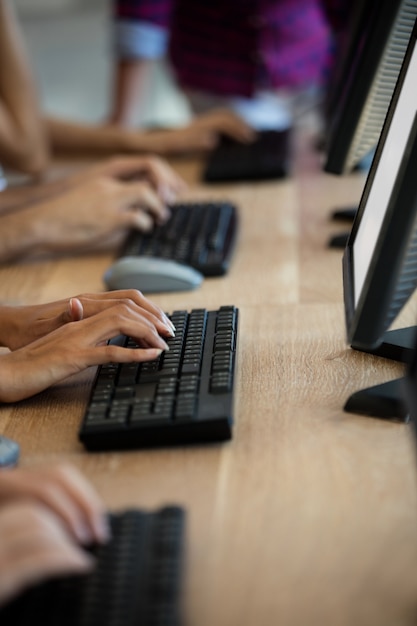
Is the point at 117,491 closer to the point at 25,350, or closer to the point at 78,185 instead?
the point at 25,350

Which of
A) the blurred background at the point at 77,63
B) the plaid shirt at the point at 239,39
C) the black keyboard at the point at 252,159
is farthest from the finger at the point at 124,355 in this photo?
the blurred background at the point at 77,63

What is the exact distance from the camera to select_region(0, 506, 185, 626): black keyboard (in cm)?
70

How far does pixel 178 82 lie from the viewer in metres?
2.72

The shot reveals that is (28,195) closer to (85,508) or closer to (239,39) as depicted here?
(239,39)

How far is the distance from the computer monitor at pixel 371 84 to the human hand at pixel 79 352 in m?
0.57

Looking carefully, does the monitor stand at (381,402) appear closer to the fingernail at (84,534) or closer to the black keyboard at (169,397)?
the black keyboard at (169,397)

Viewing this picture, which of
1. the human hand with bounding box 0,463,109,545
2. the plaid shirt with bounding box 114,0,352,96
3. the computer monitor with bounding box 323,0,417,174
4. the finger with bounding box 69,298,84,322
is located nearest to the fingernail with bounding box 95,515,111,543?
the human hand with bounding box 0,463,109,545

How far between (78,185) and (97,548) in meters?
1.14

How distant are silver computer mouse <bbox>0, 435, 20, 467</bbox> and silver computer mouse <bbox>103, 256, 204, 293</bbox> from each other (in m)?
0.46

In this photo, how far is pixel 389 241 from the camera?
2.90 feet

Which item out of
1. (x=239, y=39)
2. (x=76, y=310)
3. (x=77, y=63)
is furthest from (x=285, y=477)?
(x=77, y=63)

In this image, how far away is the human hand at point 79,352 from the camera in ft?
3.46

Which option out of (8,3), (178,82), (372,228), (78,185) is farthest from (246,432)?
(178,82)

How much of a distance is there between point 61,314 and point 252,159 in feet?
3.16
